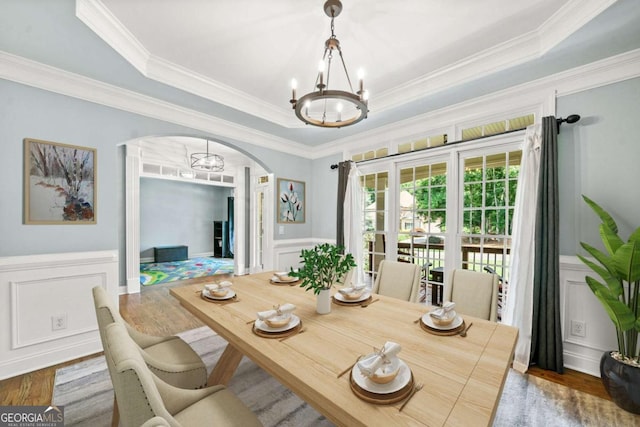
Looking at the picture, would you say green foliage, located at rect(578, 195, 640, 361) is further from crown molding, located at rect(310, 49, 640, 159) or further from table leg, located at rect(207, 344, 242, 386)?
table leg, located at rect(207, 344, 242, 386)

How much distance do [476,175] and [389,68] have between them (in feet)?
4.96

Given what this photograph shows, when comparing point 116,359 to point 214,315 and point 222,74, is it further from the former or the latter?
point 222,74

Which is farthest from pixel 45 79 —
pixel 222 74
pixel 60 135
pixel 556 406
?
pixel 556 406

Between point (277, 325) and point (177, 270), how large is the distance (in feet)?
20.3

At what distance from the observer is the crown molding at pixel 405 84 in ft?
5.79

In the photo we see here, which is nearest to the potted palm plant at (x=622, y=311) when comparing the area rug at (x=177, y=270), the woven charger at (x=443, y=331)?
the woven charger at (x=443, y=331)

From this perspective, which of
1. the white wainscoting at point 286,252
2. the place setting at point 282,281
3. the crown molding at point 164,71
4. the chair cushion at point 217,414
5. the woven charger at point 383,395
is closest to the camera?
the woven charger at point 383,395

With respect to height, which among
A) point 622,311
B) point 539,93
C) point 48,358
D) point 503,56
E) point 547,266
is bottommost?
point 48,358

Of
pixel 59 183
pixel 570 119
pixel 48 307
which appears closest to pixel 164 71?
pixel 59 183

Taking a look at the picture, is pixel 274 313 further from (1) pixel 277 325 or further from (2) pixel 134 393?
(2) pixel 134 393

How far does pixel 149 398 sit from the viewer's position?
73cm

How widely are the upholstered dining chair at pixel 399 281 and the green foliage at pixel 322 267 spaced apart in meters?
0.90

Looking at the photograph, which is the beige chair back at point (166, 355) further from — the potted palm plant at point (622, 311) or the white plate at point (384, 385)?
the potted palm plant at point (622, 311)

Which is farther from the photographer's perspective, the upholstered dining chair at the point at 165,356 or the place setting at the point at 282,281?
the place setting at the point at 282,281
